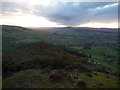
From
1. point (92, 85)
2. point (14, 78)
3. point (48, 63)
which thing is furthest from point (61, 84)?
point (48, 63)

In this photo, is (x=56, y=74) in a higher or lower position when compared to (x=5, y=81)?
higher

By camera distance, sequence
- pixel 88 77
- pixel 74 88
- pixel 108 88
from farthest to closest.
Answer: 1. pixel 88 77
2. pixel 108 88
3. pixel 74 88

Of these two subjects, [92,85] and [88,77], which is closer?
[92,85]

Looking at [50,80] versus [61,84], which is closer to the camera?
[61,84]

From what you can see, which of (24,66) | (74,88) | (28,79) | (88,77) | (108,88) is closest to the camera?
(74,88)

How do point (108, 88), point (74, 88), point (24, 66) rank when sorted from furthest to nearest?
point (24, 66)
point (108, 88)
point (74, 88)

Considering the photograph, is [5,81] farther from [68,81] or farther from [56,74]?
[68,81]

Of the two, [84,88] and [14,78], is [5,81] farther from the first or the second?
[84,88]

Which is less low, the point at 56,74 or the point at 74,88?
the point at 56,74

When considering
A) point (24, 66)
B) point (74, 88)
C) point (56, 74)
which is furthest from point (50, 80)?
point (24, 66)
